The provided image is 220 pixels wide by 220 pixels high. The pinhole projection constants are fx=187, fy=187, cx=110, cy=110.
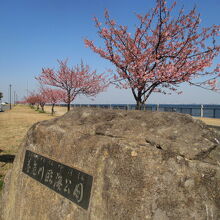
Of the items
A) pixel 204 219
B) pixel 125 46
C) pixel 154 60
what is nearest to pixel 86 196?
pixel 204 219

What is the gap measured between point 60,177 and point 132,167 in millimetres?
991

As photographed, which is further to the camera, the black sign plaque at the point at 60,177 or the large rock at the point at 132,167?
the black sign plaque at the point at 60,177

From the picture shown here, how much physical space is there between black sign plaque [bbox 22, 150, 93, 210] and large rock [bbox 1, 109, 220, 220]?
59mm

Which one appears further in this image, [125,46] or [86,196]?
[125,46]

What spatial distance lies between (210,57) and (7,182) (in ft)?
23.3

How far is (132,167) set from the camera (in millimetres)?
1715

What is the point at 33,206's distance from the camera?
2426mm

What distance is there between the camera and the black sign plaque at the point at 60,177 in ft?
6.41

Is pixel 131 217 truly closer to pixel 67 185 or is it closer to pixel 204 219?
pixel 204 219

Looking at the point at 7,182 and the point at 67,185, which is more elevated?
the point at 67,185

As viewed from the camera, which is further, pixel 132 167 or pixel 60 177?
pixel 60 177

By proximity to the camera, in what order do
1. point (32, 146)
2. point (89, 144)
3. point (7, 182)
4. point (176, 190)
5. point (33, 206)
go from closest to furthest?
point (176, 190)
point (89, 144)
point (33, 206)
point (32, 146)
point (7, 182)

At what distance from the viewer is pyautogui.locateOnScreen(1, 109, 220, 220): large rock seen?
1.50 metres

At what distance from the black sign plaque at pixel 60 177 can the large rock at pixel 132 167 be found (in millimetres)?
59
